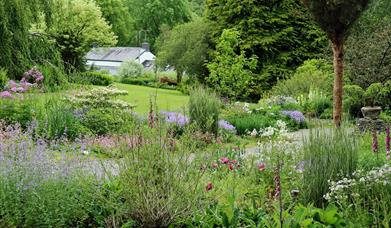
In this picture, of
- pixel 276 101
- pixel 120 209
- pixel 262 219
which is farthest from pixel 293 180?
pixel 276 101

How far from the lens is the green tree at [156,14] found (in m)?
55.5

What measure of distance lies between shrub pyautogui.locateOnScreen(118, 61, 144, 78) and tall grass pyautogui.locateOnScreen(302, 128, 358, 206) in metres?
35.9

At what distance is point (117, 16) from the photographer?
5288 centimetres

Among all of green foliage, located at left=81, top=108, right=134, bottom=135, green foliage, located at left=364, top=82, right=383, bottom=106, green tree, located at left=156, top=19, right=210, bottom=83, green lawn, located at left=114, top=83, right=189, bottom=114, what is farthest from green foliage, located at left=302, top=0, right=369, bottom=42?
green tree, located at left=156, top=19, right=210, bottom=83

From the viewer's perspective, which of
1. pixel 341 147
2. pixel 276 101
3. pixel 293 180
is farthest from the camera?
pixel 276 101

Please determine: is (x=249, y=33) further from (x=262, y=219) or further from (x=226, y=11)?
(x=262, y=219)

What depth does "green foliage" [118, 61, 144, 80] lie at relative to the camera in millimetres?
40531

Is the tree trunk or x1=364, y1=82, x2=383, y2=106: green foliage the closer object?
the tree trunk

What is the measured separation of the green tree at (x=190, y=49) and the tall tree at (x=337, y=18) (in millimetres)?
16727

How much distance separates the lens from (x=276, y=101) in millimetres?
16406

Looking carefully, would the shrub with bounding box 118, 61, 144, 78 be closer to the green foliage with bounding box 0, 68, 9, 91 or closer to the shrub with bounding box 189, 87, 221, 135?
the green foliage with bounding box 0, 68, 9, 91

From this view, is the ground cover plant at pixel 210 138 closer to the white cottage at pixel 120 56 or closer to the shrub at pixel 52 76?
the shrub at pixel 52 76

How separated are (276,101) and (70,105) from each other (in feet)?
23.8

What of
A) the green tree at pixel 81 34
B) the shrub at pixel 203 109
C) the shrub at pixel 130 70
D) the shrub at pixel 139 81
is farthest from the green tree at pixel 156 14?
the shrub at pixel 203 109
